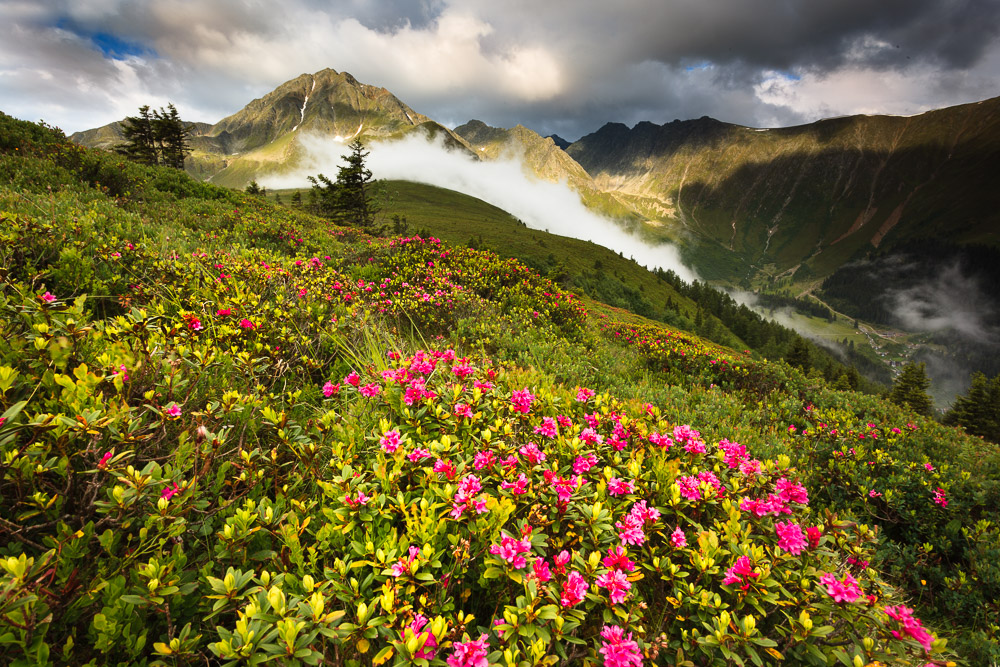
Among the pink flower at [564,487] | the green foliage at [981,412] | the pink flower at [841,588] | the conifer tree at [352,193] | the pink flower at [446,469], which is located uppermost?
the conifer tree at [352,193]

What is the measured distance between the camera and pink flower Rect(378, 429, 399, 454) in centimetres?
255

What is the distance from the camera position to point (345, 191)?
34094 mm

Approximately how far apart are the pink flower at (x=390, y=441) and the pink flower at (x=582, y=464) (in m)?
1.26

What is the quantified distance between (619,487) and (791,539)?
1037 millimetres

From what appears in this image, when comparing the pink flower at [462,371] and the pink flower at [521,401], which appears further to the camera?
the pink flower at [462,371]

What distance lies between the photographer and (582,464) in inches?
108

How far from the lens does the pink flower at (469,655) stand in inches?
62.4

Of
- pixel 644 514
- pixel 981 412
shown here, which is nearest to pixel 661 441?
pixel 644 514

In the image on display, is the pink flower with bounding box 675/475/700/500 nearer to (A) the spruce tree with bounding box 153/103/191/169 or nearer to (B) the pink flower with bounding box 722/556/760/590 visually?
(B) the pink flower with bounding box 722/556/760/590

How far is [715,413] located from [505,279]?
18.4ft

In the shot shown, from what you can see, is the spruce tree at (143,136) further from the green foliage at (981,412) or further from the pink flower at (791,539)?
the green foliage at (981,412)


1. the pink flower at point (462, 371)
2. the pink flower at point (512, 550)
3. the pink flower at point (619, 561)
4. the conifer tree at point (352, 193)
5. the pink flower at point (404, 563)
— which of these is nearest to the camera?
the pink flower at point (404, 563)

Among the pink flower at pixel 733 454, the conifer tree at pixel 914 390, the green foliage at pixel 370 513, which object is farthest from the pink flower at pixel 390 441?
the conifer tree at pixel 914 390

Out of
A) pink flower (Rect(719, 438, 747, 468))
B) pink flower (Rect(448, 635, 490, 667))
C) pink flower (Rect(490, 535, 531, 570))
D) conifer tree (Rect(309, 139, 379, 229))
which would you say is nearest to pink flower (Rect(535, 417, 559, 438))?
pink flower (Rect(490, 535, 531, 570))
